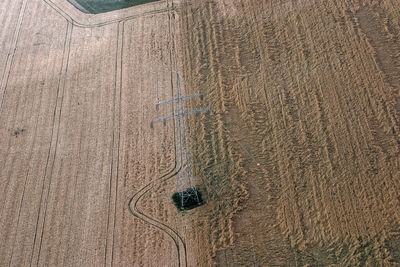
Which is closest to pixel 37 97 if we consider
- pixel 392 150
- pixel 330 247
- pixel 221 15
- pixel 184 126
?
pixel 184 126

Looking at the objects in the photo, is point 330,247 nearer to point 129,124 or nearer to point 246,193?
point 246,193

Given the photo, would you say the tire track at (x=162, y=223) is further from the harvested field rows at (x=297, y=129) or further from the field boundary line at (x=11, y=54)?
the field boundary line at (x=11, y=54)

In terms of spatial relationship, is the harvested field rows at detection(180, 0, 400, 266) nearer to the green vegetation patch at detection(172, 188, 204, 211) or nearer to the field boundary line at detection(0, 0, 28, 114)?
the green vegetation patch at detection(172, 188, 204, 211)

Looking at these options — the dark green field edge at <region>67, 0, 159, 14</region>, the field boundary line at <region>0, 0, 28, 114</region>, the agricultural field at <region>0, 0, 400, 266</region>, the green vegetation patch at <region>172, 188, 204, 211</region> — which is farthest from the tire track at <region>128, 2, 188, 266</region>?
the field boundary line at <region>0, 0, 28, 114</region>

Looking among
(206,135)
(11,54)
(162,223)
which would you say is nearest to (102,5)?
(11,54)

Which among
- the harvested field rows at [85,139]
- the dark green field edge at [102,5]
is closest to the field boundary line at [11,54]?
the harvested field rows at [85,139]

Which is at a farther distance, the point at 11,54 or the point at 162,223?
the point at 11,54

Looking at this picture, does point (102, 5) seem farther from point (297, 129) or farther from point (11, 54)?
point (297, 129)
